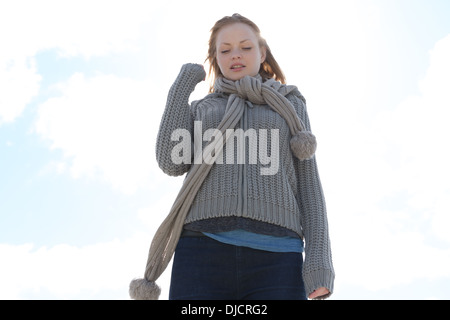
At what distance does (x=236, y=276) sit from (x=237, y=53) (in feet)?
4.23

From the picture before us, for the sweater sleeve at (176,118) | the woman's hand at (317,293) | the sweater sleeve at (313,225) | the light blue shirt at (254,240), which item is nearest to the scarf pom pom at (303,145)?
the sweater sleeve at (313,225)

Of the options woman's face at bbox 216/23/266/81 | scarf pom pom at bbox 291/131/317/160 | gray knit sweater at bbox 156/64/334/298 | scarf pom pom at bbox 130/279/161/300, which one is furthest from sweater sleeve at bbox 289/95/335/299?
scarf pom pom at bbox 130/279/161/300

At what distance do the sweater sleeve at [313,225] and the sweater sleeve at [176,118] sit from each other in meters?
0.59

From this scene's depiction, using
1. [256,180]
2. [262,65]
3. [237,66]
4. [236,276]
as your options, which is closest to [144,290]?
[236,276]

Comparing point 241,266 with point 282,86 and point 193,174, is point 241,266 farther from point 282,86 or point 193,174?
point 282,86

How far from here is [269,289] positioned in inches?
98.2

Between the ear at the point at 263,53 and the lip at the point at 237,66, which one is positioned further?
the ear at the point at 263,53

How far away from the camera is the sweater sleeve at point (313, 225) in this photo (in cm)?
257

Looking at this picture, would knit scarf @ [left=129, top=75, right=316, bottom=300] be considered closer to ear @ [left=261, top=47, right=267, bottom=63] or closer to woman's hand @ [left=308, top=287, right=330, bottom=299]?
ear @ [left=261, top=47, right=267, bottom=63]

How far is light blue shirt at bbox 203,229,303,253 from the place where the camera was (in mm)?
2566

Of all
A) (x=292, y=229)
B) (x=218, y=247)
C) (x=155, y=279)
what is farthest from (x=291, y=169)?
(x=155, y=279)

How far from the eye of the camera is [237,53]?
3160 millimetres

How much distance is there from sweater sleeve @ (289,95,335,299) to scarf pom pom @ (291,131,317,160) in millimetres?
109

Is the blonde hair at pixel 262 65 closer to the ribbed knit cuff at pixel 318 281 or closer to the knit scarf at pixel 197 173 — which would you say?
the knit scarf at pixel 197 173
